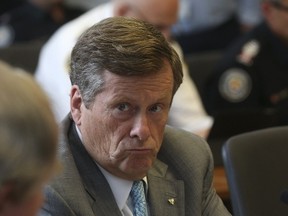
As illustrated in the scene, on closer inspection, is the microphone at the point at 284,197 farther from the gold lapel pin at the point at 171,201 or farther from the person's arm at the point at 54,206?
the person's arm at the point at 54,206

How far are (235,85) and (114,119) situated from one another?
223 cm

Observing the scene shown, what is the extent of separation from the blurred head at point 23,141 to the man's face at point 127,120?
537 mm

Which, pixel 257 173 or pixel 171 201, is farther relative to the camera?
pixel 257 173

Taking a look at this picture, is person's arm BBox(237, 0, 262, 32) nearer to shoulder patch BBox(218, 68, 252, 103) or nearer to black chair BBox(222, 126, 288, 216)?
shoulder patch BBox(218, 68, 252, 103)

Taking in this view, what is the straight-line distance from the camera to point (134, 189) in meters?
1.82

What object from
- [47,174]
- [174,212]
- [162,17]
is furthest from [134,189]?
[162,17]

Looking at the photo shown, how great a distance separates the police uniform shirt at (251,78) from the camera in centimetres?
387

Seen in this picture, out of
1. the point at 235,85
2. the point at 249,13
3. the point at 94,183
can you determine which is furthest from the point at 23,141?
the point at 249,13

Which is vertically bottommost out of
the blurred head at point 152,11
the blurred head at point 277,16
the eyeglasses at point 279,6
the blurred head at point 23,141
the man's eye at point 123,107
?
the blurred head at point 277,16

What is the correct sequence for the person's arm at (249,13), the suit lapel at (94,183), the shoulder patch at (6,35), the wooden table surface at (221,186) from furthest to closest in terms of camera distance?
the person's arm at (249,13) < the shoulder patch at (6,35) < the wooden table surface at (221,186) < the suit lapel at (94,183)

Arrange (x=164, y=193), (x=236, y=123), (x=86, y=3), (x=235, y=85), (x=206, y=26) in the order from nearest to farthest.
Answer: (x=164, y=193) < (x=236, y=123) < (x=235, y=85) < (x=206, y=26) < (x=86, y=3)

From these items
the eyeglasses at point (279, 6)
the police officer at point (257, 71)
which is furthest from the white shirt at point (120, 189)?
the eyeglasses at point (279, 6)

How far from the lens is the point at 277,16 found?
4.05 m

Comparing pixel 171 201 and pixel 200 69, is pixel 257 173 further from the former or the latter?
pixel 200 69
